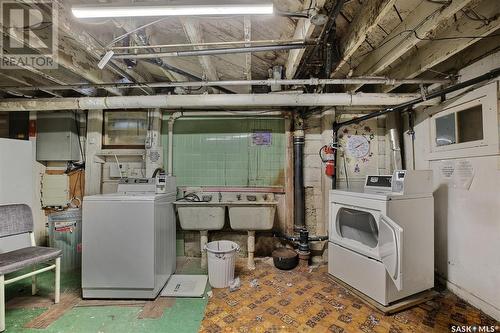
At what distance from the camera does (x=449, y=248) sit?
2.52 meters

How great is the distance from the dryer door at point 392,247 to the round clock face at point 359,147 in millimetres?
1486

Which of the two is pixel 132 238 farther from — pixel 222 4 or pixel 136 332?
pixel 222 4

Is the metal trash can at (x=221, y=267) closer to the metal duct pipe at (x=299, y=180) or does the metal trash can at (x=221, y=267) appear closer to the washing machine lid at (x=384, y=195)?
Answer: the metal duct pipe at (x=299, y=180)

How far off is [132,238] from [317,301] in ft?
6.40

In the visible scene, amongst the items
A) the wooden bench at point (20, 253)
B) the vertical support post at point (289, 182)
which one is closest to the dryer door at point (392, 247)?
the vertical support post at point (289, 182)

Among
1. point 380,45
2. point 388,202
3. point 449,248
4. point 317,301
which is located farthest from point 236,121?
point 449,248

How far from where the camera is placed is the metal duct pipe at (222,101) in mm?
2637

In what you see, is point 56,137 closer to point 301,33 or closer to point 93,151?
point 93,151

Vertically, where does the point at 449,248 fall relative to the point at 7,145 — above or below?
below

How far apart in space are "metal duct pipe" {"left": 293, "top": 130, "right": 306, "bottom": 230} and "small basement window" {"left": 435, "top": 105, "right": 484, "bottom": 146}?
1.57 m

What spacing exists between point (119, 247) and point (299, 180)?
2312mm

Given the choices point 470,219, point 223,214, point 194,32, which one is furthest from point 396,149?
point 194,32

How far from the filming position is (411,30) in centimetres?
187

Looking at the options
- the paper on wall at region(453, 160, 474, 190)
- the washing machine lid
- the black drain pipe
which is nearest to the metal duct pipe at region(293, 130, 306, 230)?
the black drain pipe
